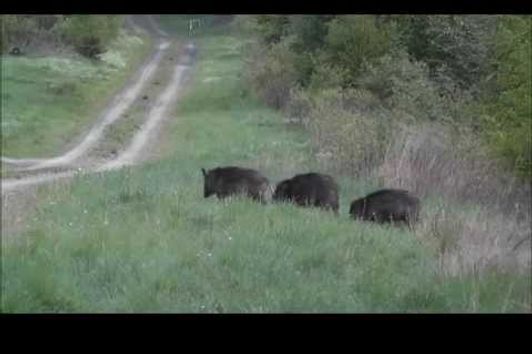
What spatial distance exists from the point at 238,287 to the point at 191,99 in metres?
12.5

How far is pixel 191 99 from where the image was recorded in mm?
19359

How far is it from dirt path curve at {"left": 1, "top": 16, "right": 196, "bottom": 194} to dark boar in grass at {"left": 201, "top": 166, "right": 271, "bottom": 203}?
217 centimetres

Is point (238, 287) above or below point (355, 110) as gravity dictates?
below

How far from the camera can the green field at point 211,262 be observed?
22.3 ft

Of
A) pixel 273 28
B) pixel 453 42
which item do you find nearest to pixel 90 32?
pixel 273 28

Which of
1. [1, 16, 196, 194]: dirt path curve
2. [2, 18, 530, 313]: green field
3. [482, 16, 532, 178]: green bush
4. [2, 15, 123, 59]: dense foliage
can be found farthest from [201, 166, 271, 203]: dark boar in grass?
[2, 15, 123, 59]: dense foliage

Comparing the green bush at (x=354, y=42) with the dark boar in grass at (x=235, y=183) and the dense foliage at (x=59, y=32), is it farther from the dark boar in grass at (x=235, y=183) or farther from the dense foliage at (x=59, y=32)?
the dark boar in grass at (x=235, y=183)

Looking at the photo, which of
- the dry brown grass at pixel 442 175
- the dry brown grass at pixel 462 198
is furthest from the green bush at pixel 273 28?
the dry brown grass at pixel 462 198

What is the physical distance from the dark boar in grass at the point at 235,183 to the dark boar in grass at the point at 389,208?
139cm

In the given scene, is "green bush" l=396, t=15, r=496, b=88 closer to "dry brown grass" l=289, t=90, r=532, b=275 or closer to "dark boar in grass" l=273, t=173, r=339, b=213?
"dry brown grass" l=289, t=90, r=532, b=275

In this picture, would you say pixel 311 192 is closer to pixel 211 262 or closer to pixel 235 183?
pixel 235 183

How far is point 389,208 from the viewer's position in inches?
400
